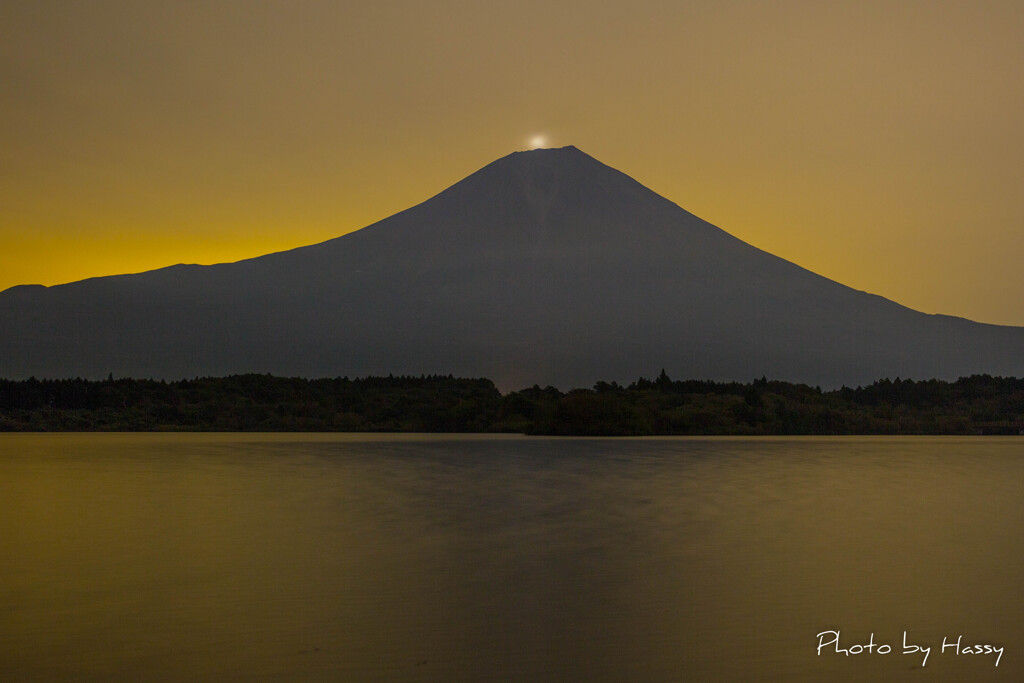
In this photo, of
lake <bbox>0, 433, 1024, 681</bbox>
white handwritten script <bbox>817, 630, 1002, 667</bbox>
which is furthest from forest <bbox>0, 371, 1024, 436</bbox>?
white handwritten script <bbox>817, 630, 1002, 667</bbox>

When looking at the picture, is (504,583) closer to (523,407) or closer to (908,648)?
(908,648)

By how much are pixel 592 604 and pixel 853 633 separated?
265 centimetres

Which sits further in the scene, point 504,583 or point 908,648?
point 504,583

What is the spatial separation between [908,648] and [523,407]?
85.1m

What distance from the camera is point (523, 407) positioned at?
309 ft

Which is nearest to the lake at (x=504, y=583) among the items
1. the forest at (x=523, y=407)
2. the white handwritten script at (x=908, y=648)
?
the white handwritten script at (x=908, y=648)

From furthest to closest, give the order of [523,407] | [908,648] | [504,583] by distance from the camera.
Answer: [523,407], [504,583], [908,648]

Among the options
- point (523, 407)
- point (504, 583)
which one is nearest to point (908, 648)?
point (504, 583)

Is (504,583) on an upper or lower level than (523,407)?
lower

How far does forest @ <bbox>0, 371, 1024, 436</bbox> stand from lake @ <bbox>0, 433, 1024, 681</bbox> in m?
63.9

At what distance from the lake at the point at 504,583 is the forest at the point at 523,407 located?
210 ft

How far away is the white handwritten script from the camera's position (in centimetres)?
889

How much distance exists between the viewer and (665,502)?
22.8 m

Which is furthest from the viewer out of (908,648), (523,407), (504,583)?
(523,407)
